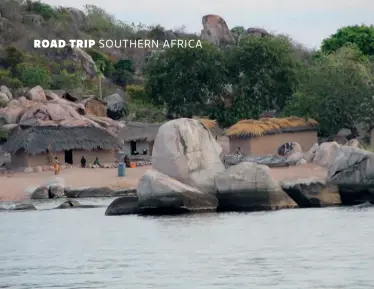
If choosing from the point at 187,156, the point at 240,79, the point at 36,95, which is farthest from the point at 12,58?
the point at 187,156

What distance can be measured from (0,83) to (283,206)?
4000 centimetres

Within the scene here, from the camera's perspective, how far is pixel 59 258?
28156 millimetres

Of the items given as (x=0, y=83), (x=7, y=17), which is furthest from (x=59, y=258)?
(x=7, y=17)

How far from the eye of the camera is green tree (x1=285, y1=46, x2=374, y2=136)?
58938mm

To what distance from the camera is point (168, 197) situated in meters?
35.5

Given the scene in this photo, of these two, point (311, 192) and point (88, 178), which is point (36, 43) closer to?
point (88, 178)

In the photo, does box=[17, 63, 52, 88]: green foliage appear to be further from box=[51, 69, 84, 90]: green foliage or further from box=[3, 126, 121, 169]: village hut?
box=[3, 126, 121, 169]: village hut

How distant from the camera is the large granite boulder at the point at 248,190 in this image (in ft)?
117

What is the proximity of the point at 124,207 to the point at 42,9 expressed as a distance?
219ft

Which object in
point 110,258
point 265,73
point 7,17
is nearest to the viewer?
point 110,258

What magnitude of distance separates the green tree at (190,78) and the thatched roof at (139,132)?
552 centimetres

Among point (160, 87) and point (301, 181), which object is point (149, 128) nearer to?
point (160, 87)

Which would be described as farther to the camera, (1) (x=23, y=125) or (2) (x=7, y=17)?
(2) (x=7, y=17)

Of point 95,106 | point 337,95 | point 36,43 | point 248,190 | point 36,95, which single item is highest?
point 36,43
